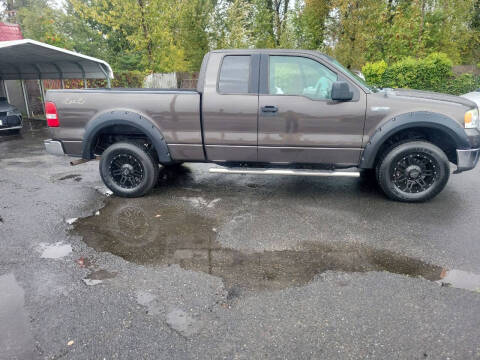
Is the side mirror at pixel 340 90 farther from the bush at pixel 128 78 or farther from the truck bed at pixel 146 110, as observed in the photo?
the bush at pixel 128 78

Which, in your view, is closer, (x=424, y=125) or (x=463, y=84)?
(x=424, y=125)

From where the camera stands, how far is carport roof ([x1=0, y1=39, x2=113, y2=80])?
31.4 feet

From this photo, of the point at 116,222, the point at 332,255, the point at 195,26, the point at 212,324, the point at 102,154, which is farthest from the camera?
the point at 195,26

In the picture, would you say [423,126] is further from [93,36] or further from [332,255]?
[93,36]

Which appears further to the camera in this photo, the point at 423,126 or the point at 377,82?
the point at 377,82

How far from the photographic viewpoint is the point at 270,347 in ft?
7.39

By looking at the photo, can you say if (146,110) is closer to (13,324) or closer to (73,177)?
(73,177)

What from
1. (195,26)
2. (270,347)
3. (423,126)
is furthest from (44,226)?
(195,26)

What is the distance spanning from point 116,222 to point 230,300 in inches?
87.7

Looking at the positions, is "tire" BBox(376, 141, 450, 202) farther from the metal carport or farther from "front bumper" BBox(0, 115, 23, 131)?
"front bumper" BBox(0, 115, 23, 131)

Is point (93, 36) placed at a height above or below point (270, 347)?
above

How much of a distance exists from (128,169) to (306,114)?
276 cm

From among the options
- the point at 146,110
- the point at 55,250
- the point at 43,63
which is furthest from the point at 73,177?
the point at 43,63

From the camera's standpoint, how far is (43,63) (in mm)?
12641
